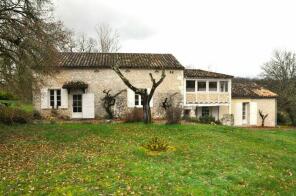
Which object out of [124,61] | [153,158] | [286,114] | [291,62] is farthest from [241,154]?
[291,62]

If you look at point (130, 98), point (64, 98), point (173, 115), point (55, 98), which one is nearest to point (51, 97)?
point (55, 98)

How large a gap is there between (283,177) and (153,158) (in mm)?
4277

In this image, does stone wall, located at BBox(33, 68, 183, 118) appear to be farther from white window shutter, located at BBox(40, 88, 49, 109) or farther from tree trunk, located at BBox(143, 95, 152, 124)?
tree trunk, located at BBox(143, 95, 152, 124)

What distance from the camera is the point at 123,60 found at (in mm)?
26984

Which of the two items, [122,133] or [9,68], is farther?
[122,133]

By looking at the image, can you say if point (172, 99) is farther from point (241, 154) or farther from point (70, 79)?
point (241, 154)

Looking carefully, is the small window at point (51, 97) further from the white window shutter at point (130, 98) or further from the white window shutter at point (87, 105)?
the white window shutter at point (130, 98)

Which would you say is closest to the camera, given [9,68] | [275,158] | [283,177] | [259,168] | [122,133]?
[283,177]

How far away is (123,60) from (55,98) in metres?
6.46

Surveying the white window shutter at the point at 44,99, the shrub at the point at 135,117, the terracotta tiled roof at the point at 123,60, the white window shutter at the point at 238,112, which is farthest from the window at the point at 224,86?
the white window shutter at the point at 44,99

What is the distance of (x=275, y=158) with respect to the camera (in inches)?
485

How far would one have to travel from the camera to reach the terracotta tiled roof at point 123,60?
25.6 meters

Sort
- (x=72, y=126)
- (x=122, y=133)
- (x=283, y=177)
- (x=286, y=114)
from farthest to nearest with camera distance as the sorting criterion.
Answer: (x=286, y=114) → (x=72, y=126) → (x=122, y=133) → (x=283, y=177)

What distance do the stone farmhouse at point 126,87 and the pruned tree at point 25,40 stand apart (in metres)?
9.12
